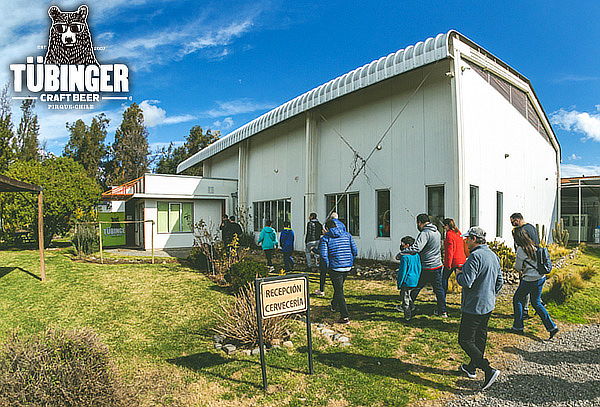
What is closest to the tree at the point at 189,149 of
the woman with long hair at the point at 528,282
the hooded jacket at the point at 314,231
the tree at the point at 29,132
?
the tree at the point at 29,132

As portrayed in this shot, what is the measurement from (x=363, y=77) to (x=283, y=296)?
10256 mm

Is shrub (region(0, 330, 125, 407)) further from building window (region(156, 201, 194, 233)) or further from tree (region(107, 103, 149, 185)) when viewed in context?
tree (region(107, 103, 149, 185))

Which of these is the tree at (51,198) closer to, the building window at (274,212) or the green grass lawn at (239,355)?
the green grass lawn at (239,355)

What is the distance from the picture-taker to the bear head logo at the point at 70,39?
13273 mm

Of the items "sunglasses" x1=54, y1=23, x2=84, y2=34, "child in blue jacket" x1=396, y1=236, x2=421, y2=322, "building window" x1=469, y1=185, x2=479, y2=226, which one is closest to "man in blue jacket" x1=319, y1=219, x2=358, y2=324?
"child in blue jacket" x1=396, y1=236, x2=421, y2=322

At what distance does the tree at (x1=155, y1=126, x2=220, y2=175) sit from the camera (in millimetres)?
50491

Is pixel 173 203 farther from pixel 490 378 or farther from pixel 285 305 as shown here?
pixel 490 378

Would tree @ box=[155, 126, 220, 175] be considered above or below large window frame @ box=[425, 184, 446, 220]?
above

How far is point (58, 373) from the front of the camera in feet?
11.8

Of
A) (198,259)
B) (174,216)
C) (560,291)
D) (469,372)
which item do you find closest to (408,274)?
(469,372)

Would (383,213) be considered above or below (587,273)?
above

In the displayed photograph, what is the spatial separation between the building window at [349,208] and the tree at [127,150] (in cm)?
3831

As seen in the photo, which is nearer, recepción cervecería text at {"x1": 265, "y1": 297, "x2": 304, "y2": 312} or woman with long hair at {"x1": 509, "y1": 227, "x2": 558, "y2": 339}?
recepción cervecería text at {"x1": 265, "y1": 297, "x2": 304, "y2": 312}

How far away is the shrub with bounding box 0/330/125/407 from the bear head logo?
506 inches
